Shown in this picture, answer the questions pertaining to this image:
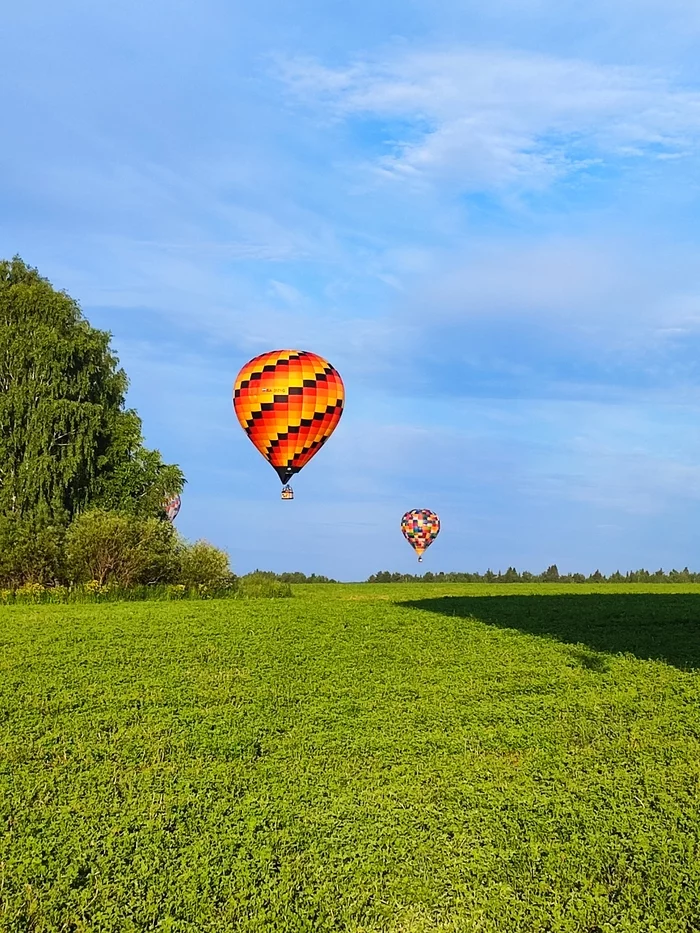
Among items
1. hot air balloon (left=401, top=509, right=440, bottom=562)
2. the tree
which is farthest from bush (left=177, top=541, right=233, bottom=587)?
hot air balloon (left=401, top=509, right=440, bottom=562)

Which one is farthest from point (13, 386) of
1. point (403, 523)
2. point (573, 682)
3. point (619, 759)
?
point (619, 759)

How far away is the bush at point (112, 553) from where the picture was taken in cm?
2709

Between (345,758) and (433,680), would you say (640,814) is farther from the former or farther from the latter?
(433,680)

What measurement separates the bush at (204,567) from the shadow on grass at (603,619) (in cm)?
705

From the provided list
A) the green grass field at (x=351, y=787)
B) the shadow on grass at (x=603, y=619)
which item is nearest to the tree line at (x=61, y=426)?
the shadow on grass at (x=603, y=619)

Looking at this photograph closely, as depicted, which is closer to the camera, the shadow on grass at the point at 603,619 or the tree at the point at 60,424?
the shadow on grass at the point at 603,619

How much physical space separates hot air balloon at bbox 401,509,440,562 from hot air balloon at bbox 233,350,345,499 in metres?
22.4

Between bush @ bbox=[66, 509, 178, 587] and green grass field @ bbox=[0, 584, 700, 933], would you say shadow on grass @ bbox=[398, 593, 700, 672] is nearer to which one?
green grass field @ bbox=[0, 584, 700, 933]

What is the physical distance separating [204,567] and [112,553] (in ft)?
9.50

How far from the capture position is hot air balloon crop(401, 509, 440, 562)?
49.6 meters

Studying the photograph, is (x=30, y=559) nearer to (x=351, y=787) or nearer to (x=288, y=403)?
(x=288, y=403)

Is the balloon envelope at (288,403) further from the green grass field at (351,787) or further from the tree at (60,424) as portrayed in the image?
the green grass field at (351,787)

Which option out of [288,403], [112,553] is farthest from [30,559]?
[288,403]

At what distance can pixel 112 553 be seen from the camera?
89.2 feet
